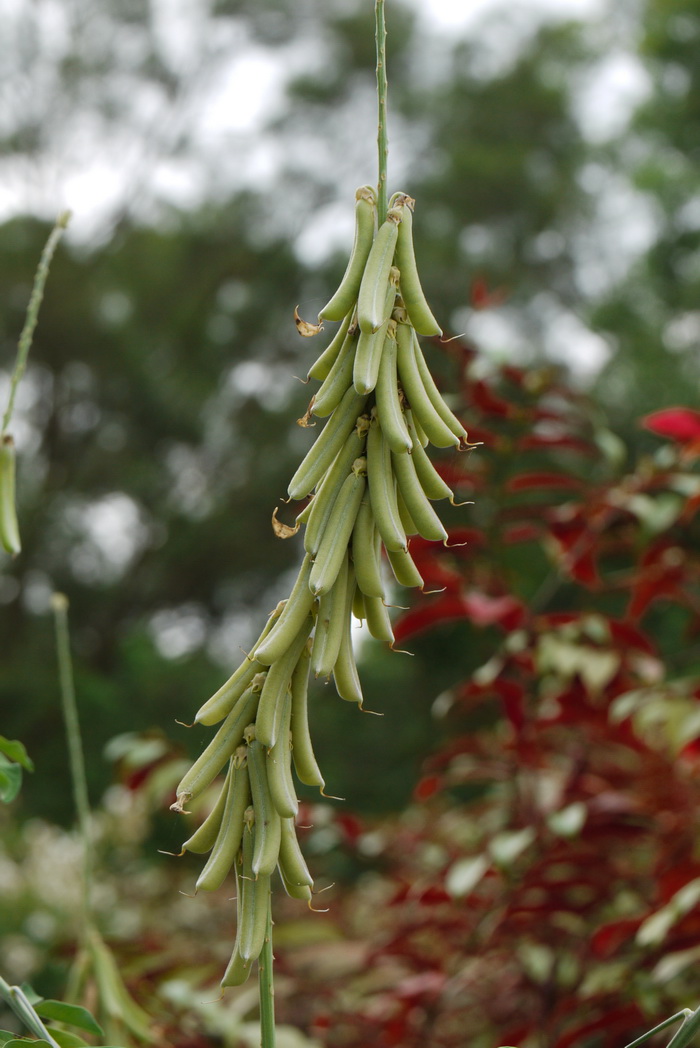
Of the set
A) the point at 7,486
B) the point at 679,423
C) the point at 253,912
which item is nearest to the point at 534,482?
the point at 679,423

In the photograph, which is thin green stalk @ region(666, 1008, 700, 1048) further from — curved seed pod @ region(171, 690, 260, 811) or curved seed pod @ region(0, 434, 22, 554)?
curved seed pod @ region(0, 434, 22, 554)

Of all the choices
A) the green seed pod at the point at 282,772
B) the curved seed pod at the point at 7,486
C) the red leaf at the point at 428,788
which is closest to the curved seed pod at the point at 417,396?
the green seed pod at the point at 282,772

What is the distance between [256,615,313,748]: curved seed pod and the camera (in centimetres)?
34

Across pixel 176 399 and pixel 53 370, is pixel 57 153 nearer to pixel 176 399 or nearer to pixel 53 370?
pixel 53 370

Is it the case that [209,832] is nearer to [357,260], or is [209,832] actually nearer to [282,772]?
[282,772]

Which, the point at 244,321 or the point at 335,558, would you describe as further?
the point at 244,321

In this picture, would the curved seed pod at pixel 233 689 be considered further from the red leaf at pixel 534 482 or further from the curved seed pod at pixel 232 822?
the red leaf at pixel 534 482

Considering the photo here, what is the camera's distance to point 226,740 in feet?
1.18

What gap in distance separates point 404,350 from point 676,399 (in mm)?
4968

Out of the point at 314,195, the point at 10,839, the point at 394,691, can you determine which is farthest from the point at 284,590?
the point at 314,195

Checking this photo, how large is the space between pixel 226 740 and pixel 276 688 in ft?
0.11

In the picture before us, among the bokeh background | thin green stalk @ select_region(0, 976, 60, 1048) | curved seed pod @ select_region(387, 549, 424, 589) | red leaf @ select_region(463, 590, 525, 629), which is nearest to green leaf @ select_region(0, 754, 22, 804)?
thin green stalk @ select_region(0, 976, 60, 1048)

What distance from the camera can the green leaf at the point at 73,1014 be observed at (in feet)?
1.37

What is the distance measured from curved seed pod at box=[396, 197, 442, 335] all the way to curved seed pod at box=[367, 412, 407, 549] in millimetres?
37
